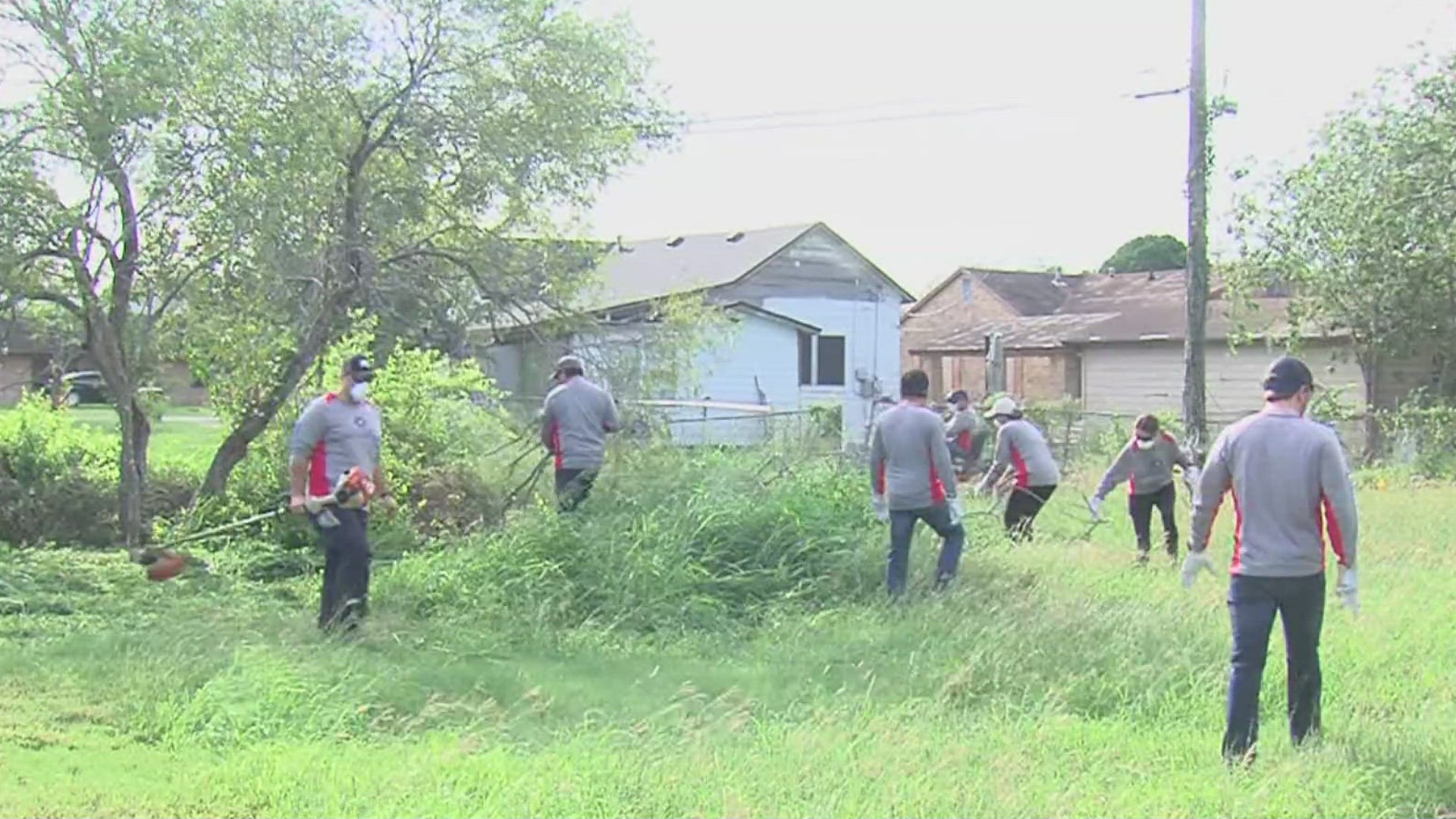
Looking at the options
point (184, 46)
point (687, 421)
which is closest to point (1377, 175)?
point (687, 421)

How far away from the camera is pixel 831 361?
3703cm

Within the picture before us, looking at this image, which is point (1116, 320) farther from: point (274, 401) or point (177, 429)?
point (274, 401)

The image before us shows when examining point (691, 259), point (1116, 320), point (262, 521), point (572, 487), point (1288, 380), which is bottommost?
point (262, 521)

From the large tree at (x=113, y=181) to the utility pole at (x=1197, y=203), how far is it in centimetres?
1305

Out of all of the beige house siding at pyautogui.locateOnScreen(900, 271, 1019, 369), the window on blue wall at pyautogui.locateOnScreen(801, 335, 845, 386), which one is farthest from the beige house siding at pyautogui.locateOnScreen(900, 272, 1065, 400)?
the window on blue wall at pyautogui.locateOnScreen(801, 335, 845, 386)

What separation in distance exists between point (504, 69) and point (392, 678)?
9.41 m

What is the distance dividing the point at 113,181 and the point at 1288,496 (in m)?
10.0

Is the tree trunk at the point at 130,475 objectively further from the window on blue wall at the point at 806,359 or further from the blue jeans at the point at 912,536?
the window on blue wall at the point at 806,359

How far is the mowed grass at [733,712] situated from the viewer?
5363 millimetres

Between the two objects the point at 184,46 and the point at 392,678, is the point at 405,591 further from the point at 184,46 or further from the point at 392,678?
the point at 184,46

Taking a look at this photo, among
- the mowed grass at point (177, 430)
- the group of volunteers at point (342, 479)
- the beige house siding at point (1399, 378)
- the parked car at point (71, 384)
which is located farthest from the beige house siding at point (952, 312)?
the group of volunteers at point (342, 479)

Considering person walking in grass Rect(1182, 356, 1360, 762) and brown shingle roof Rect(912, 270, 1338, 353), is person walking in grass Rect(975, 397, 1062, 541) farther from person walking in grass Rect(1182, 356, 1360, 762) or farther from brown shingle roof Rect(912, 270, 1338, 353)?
brown shingle roof Rect(912, 270, 1338, 353)

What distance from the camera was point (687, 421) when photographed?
22.7 metres

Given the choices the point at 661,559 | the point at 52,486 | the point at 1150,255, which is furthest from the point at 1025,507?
the point at 1150,255
